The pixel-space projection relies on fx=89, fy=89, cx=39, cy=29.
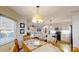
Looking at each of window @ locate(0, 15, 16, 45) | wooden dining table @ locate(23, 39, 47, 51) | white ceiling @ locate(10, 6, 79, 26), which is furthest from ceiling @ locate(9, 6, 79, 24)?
wooden dining table @ locate(23, 39, 47, 51)

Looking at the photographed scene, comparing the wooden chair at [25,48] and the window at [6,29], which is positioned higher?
the window at [6,29]

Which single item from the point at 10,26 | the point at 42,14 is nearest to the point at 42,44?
the point at 42,14

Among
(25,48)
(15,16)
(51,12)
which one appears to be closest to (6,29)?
(15,16)

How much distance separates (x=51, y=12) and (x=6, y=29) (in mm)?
773

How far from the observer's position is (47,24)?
59.8 inches

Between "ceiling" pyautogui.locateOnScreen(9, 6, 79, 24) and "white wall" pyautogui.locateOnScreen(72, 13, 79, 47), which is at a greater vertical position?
"ceiling" pyautogui.locateOnScreen(9, 6, 79, 24)

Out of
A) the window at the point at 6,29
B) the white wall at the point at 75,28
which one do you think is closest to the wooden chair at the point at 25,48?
the window at the point at 6,29

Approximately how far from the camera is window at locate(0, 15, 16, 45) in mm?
1375

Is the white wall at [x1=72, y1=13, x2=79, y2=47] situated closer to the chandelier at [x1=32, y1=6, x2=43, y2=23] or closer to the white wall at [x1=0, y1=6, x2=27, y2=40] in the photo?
the chandelier at [x1=32, y1=6, x2=43, y2=23]

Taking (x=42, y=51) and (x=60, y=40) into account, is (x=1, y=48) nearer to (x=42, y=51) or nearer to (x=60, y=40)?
(x=42, y=51)

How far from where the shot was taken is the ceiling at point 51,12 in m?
1.37

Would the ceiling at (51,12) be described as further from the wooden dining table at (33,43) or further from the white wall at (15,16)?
the wooden dining table at (33,43)

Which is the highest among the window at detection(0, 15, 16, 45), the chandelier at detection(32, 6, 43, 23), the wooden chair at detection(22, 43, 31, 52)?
the chandelier at detection(32, 6, 43, 23)
